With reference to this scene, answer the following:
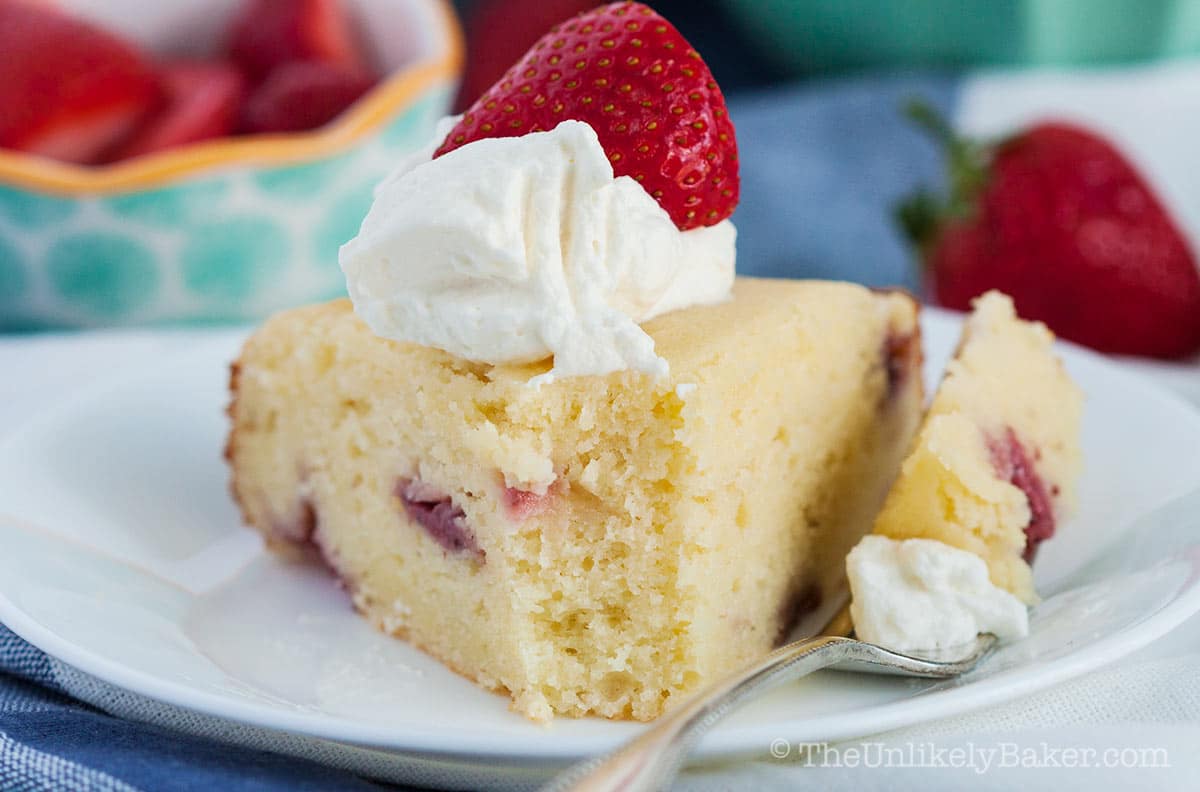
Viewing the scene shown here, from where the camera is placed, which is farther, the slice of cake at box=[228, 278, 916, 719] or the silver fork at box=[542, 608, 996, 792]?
the slice of cake at box=[228, 278, 916, 719]

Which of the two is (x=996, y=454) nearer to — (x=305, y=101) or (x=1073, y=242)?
(x=1073, y=242)

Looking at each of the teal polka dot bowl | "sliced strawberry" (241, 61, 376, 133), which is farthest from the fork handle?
"sliced strawberry" (241, 61, 376, 133)

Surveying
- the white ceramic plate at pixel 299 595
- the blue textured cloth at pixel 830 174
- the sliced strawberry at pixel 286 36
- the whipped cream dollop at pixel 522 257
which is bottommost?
the blue textured cloth at pixel 830 174

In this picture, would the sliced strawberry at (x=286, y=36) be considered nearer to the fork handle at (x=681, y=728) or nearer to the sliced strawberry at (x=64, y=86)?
the sliced strawberry at (x=64, y=86)

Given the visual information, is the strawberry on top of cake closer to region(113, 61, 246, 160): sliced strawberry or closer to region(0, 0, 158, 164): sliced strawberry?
region(113, 61, 246, 160): sliced strawberry

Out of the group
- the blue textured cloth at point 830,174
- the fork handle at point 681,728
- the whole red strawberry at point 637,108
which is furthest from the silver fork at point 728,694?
the blue textured cloth at point 830,174

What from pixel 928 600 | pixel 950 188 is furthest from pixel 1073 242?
pixel 928 600
